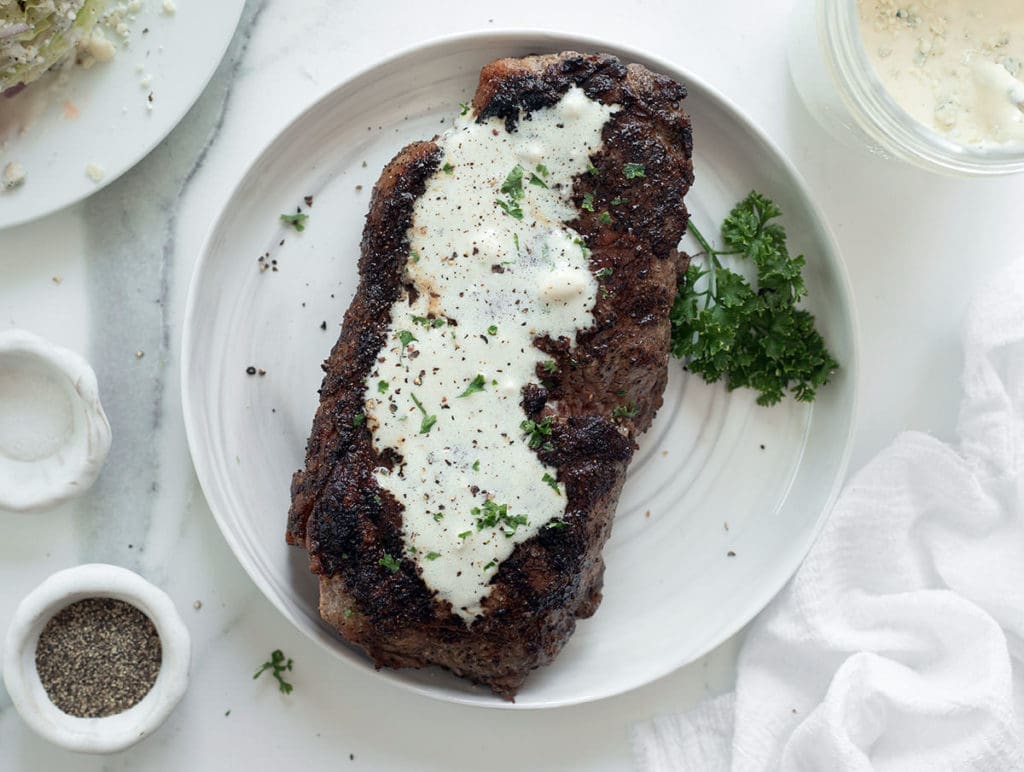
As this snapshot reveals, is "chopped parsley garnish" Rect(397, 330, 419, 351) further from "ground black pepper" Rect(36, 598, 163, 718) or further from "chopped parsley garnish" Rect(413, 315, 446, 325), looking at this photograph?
"ground black pepper" Rect(36, 598, 163, 718)

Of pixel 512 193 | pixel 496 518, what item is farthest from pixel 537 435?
pixel 512 193

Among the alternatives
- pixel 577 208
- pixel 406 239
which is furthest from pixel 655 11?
pixel 406 239

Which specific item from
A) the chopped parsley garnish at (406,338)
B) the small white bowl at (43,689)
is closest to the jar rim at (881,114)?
the chopped parsley garnish at (406,338)

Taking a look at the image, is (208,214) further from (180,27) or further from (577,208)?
(577,208)

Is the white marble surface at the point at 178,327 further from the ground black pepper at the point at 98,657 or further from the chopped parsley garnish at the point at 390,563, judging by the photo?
the chopped parsley garnish at the point at 390,563

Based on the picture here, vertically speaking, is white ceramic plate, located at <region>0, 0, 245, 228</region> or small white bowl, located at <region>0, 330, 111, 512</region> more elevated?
white ceramic plate, located at <region>0, 0, 245, 228</region>

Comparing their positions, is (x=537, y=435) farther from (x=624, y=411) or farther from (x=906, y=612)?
(x=906, y=612)

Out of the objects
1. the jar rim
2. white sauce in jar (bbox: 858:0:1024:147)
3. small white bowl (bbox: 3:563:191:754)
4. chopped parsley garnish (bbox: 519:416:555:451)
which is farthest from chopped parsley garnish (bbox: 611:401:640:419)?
small white bowl (bbox: 3:563:191:754)
